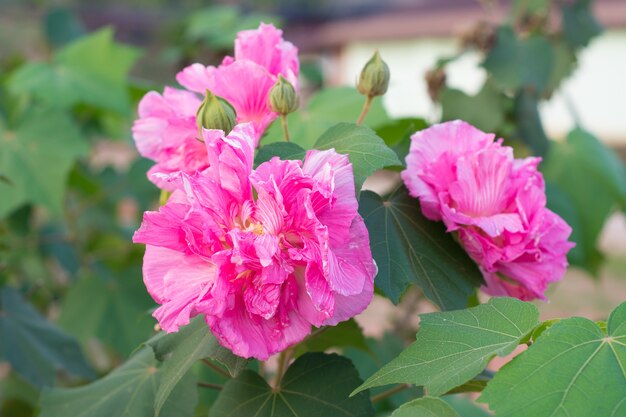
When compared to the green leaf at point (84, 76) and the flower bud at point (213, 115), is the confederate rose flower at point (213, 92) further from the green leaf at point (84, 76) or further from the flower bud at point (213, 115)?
the green leaf at point (84, 76)

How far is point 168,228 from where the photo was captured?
24.1 inches

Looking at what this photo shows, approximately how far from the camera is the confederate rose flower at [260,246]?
0.58 m

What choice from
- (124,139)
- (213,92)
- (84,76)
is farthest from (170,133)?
(124,139)

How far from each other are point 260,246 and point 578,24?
1.48m

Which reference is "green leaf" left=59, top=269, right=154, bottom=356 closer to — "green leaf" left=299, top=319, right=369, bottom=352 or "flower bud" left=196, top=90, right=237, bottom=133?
"green leaf" left=299, top=319, right=369, bottom=352

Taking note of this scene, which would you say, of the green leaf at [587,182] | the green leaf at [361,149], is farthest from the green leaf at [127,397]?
the green leaf at [587,182]

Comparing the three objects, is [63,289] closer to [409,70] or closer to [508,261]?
[508,261]

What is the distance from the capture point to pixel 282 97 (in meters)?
0.70

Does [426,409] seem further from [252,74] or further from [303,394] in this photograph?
[252,74]

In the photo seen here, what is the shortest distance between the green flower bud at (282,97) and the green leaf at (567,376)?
0.29 m

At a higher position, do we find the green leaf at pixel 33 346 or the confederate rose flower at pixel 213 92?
the confederate rose flower at pixel 213 92

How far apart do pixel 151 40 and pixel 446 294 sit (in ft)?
24.8

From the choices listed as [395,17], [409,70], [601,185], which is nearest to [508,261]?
[601,185]

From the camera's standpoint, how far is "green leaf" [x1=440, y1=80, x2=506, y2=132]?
1511 mm
